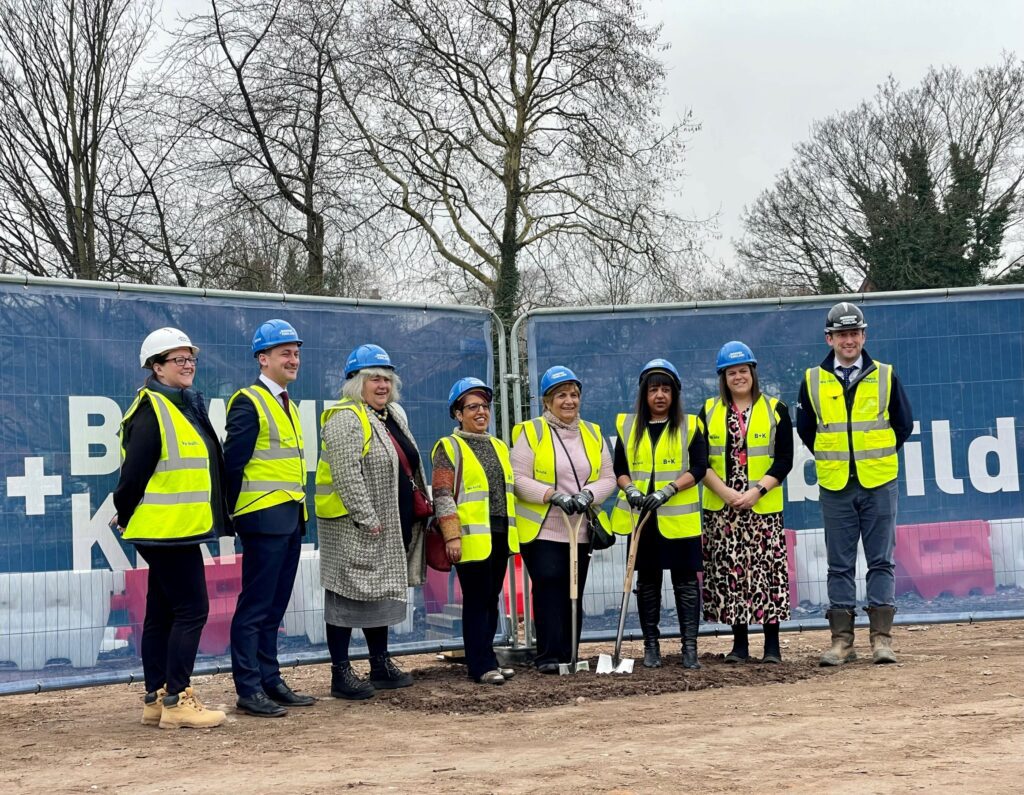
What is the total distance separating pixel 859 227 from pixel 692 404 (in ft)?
82.7

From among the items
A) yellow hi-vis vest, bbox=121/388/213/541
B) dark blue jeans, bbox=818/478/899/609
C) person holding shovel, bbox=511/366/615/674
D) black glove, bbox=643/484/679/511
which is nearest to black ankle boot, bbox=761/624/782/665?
dark blue jeans, bbox=818/478/899/609

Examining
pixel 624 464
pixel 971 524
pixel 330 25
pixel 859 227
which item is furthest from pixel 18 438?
pixel 859 227

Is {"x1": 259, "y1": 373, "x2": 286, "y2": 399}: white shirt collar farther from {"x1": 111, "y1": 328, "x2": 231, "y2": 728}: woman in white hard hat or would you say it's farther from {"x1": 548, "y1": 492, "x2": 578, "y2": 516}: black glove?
{"x1": 548, "y1": 492, "x2": 578, "y2": 516}: black glove

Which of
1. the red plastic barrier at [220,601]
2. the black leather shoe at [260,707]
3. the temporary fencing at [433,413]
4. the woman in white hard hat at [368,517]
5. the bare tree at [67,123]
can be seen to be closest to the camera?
the black leather shoe at [260,707]

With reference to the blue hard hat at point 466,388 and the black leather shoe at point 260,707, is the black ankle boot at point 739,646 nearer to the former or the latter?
the blue hard hat at point 466,388

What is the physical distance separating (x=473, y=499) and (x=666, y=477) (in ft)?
3.86

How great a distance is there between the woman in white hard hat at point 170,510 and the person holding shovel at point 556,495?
198 centimetres

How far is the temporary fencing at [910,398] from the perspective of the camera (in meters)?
→ 8.19

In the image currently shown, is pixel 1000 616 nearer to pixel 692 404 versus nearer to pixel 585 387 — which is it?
pixel 692 404

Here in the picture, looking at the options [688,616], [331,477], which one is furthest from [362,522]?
[688,616]

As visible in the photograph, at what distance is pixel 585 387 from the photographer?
821 cm

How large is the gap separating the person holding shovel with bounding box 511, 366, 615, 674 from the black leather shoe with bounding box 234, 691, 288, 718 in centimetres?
172

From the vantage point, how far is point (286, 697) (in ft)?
21.5

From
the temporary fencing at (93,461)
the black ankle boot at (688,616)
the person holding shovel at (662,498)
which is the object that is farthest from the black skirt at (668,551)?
the temporary fencing at (93,461)
